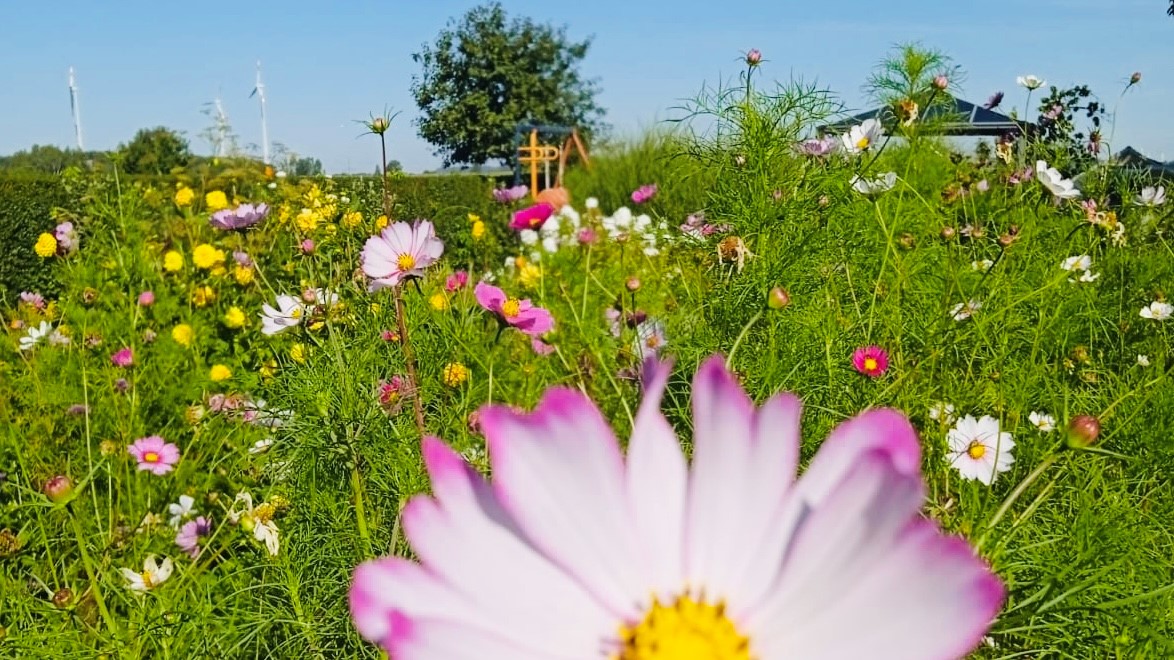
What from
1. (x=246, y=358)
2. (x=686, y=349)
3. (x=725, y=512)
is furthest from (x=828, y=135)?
(x=725, y=512)

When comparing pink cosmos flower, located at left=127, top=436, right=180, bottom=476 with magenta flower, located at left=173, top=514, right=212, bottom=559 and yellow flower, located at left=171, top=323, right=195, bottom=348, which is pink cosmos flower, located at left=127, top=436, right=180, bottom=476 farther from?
yellow flower, located at left=171, top=323, right=195, bottom=348

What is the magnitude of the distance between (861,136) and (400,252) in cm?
101

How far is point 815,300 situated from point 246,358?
Answer: 4.54 ft

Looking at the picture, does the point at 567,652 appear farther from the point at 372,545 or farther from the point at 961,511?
the point at 961,511

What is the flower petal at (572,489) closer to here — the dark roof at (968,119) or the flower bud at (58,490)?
the flower bud at (58,490)

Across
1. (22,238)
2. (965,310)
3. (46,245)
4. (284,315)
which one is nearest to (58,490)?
(284,315)

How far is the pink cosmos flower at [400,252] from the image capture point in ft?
3.51

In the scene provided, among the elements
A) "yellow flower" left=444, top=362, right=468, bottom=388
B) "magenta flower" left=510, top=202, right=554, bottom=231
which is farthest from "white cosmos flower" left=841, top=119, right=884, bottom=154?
"yellow flower" left=444, top=362, right=468, bottom=388

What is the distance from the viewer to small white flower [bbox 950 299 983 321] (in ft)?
4.76

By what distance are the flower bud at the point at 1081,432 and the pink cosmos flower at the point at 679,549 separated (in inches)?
18.0

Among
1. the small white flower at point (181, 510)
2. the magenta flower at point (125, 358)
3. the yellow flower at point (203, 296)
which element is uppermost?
the yellow flower at point (203, 296)

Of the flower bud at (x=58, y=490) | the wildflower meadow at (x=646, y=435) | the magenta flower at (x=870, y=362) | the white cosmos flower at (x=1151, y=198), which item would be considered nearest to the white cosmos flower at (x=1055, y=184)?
the wildflower meadow at (x=646, y=435)

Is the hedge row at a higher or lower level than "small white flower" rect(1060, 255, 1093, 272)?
lower

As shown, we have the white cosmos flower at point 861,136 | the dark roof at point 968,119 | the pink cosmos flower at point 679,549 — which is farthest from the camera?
the dark roof at point 968,119
